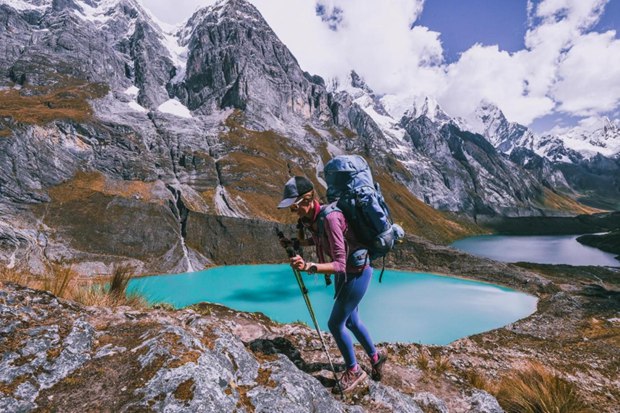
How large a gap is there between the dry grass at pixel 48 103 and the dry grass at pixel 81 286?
103 m

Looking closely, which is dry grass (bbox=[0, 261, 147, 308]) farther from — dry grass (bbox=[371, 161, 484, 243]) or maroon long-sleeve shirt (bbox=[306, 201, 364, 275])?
dry grass (bbox=[371, 161, 484, 243])

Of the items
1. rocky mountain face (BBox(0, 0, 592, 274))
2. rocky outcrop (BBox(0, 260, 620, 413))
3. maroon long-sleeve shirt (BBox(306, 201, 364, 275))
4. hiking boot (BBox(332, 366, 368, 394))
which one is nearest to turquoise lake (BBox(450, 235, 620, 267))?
rocky mountain face (BBox(0, 0, 592, 274))

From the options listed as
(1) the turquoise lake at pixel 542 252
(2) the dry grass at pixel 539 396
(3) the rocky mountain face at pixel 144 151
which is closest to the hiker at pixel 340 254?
(2) the dry grass at pixel 539 396

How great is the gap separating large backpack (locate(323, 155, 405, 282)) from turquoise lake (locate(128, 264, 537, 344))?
33.3 metres

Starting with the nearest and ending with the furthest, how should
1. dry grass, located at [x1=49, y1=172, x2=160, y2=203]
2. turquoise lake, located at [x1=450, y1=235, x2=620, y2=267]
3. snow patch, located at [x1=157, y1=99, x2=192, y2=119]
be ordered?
dry grass, located at [x1=49, y1=172, x2=160, y2=203] < turquoise lake, located at [x1=450, y1=235, x2=620, y2=267] < snow patch, located at [x1=157, y1=99, x2=192, y2=119]

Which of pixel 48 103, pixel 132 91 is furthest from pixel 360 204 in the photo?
pixel 132 91

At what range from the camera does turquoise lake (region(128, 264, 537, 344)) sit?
4322cm

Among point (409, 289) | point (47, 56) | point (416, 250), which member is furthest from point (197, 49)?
point (409, 289)

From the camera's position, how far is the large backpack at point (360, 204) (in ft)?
15.5

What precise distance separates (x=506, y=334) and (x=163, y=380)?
4103 cm

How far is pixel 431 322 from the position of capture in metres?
45.8

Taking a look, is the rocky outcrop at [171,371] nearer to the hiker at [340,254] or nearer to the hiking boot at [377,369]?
the hiking boot at [377,369]

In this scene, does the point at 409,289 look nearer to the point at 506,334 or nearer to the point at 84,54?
the point at 506,334

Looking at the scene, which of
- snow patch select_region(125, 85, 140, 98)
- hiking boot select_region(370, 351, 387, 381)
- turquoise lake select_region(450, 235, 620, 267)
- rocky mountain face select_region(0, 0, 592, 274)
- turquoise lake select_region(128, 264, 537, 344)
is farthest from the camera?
snow patch select_region(125, 85, 140, 98)
